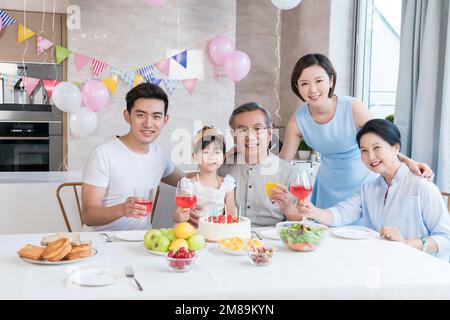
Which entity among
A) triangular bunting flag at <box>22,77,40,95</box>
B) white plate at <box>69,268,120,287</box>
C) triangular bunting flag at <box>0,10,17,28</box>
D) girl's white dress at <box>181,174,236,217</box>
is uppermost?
triangular bunting flag at <box>0,10,17,28</box>

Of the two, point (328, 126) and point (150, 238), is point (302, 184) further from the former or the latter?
point (328, 126)

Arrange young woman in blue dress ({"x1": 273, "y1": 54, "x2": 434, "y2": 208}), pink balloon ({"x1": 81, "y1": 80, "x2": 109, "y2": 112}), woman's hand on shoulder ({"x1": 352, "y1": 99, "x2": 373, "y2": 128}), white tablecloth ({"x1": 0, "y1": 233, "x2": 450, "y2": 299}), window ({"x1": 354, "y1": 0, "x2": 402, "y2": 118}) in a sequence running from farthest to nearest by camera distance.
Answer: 1. window ({"x1": 354, "y1": 0, "x2": 402, "y2": 118})
2. pink balloon ({"x1": 81, "y1": 80, "x2": 109, "y2": 112})
3. woman's hand on shoulder ({"x1": 352, "y1": 99, "x2": 373, "y2": 128})
4. young woman in blue dress ({"x1": 273, "y1": 54, "x2": 434, "y2": 208})
5. white tablecloth ({"x1": 0, "y1": 233, "x2": 450, "y2": 299})

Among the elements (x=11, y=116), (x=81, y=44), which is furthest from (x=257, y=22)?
(x=11, y=116)

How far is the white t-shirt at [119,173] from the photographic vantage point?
2348mm

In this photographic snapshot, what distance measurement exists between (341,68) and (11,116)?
3189mm

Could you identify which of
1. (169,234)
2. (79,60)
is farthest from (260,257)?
(79,60)

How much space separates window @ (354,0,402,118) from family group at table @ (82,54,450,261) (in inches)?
78.6

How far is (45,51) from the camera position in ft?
15.7

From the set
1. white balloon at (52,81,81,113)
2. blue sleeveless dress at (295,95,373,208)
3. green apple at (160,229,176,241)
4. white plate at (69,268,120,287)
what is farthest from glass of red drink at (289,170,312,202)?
white balloon at (52,81,81,113)

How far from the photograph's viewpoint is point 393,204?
7.07 feet

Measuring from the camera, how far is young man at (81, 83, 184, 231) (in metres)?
2.33

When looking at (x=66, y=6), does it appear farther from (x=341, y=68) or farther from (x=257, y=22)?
(x=341, y=68)

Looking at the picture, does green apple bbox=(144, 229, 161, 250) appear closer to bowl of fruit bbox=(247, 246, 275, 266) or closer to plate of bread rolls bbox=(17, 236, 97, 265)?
plate of bread rolls bbox=(17, 236, 97, 265)

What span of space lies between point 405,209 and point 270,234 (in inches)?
23.0
